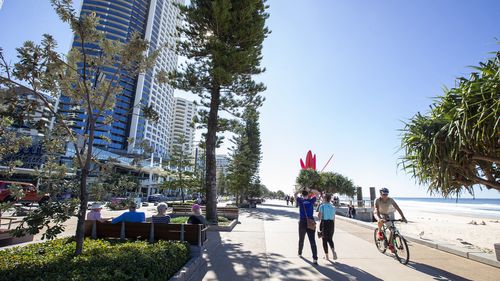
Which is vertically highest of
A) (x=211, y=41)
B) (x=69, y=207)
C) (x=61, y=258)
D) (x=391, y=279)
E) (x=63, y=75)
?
(x=211, y=41)

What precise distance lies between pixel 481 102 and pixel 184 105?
151716 mm

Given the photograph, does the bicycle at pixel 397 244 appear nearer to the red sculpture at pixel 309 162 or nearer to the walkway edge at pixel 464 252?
the walkway edge at pixel 464 252

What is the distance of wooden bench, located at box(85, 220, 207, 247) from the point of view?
237 inches

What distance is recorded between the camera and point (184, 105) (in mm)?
150375

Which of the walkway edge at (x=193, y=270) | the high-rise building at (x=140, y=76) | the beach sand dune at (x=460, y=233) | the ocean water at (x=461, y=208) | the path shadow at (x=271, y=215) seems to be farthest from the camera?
the high-rise building at (x=140, y=76)

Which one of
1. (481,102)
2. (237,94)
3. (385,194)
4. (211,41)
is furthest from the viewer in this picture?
(237,94)

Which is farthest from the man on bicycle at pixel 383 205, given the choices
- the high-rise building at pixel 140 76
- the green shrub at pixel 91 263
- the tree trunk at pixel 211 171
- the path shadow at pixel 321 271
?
the high-rise building at pixel 140 76

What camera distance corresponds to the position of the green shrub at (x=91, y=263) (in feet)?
11.3

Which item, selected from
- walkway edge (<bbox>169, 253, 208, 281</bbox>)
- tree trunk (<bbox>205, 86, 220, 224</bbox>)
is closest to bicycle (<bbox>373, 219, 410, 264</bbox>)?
walkway edge (<bbox>169, 253, 208, 281</bbox>)

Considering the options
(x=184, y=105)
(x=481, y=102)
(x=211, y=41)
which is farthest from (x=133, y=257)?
(x=184, y=105)

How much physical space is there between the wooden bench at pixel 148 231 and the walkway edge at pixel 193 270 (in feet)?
1.43

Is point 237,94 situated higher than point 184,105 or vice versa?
point 184,105

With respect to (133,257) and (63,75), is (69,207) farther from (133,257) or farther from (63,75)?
(63,75)

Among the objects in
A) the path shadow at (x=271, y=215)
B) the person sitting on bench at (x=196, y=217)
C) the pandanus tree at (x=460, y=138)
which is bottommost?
the path shadow at (x=271, y=215)
